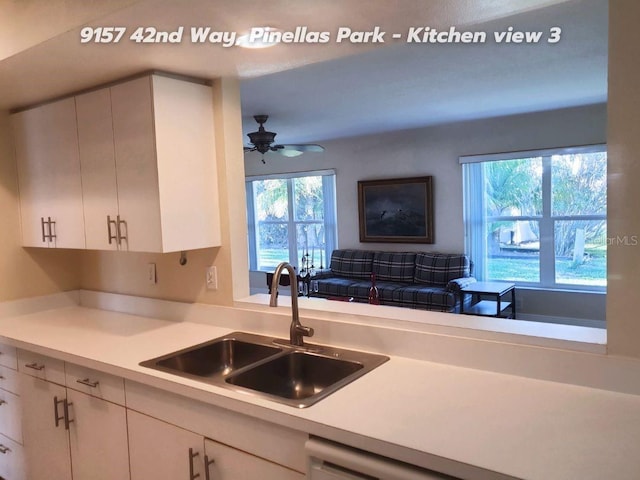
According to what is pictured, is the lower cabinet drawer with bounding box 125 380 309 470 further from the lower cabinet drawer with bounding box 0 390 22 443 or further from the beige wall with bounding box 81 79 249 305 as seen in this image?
the lower cabinet drawer with bounding box 0 390 22 443

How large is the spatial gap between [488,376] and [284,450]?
0.69 m

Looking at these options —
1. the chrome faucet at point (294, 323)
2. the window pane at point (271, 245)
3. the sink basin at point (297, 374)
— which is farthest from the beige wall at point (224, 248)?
the window pane at point (271, 245)

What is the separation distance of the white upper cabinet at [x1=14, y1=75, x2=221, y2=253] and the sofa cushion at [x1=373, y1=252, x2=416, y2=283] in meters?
3.83

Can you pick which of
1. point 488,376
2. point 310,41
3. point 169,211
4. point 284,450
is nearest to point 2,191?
point 169,211

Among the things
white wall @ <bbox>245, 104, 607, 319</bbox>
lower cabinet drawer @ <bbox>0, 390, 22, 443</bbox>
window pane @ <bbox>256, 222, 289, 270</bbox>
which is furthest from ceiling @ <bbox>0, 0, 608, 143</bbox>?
window pane @ <bbox>256, 222, 289, 270</bbox>

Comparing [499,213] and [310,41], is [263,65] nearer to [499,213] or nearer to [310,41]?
[310,41]

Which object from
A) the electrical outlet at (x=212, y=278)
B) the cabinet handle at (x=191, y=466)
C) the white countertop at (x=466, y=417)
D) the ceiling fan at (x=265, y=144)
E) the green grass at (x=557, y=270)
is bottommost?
the cabinet handle at (x=191, y=466)

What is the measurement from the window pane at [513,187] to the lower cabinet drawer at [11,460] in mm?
4967

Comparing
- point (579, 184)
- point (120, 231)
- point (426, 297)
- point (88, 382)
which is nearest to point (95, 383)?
point (88, 382)

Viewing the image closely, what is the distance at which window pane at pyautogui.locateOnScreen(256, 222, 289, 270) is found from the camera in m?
7.43

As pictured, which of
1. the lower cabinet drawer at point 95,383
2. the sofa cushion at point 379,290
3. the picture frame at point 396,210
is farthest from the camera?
the picture frame at point 396,210

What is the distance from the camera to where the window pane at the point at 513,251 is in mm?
5398

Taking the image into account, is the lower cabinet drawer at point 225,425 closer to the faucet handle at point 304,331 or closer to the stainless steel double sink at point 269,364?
the stainless steel double sink at point 269,364

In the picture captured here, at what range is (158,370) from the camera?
68.1 inches
